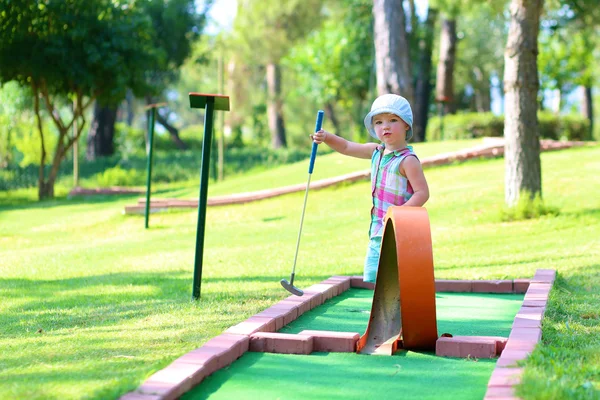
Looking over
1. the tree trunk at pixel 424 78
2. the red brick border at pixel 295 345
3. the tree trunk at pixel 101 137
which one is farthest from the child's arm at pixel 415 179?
the tree trunk at pixel 101 137

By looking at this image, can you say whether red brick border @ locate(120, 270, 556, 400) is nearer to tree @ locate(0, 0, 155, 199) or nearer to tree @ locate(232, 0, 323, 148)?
tree @ locate(0, 0, 155, 199)

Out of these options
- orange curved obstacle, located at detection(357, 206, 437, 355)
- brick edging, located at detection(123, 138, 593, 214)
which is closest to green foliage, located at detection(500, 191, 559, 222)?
brick edging, located at detection(123, 138, 593, 214)

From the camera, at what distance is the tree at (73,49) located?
18.8m

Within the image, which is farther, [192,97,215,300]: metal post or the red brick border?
[192,97,215,300]: metal post

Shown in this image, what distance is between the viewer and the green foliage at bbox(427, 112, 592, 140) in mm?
23031

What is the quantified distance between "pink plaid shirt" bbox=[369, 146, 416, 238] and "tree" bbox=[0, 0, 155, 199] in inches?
582

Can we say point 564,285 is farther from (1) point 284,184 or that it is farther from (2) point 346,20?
(2) point 346,20

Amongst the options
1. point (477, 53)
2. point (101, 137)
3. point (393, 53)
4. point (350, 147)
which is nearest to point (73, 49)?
point (393, 53)

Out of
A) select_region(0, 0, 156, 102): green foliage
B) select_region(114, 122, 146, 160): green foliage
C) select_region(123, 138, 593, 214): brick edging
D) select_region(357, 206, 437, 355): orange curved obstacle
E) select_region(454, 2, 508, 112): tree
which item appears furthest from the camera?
select_region(454, 2, 508, 112): tree

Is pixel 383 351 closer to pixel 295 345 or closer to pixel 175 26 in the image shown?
pixel 295 345

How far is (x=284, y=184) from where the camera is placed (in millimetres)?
17359

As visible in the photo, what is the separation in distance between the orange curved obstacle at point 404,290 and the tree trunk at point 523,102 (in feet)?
23.0

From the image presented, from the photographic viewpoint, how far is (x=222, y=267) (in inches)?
340

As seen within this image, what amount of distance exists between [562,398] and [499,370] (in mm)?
445
